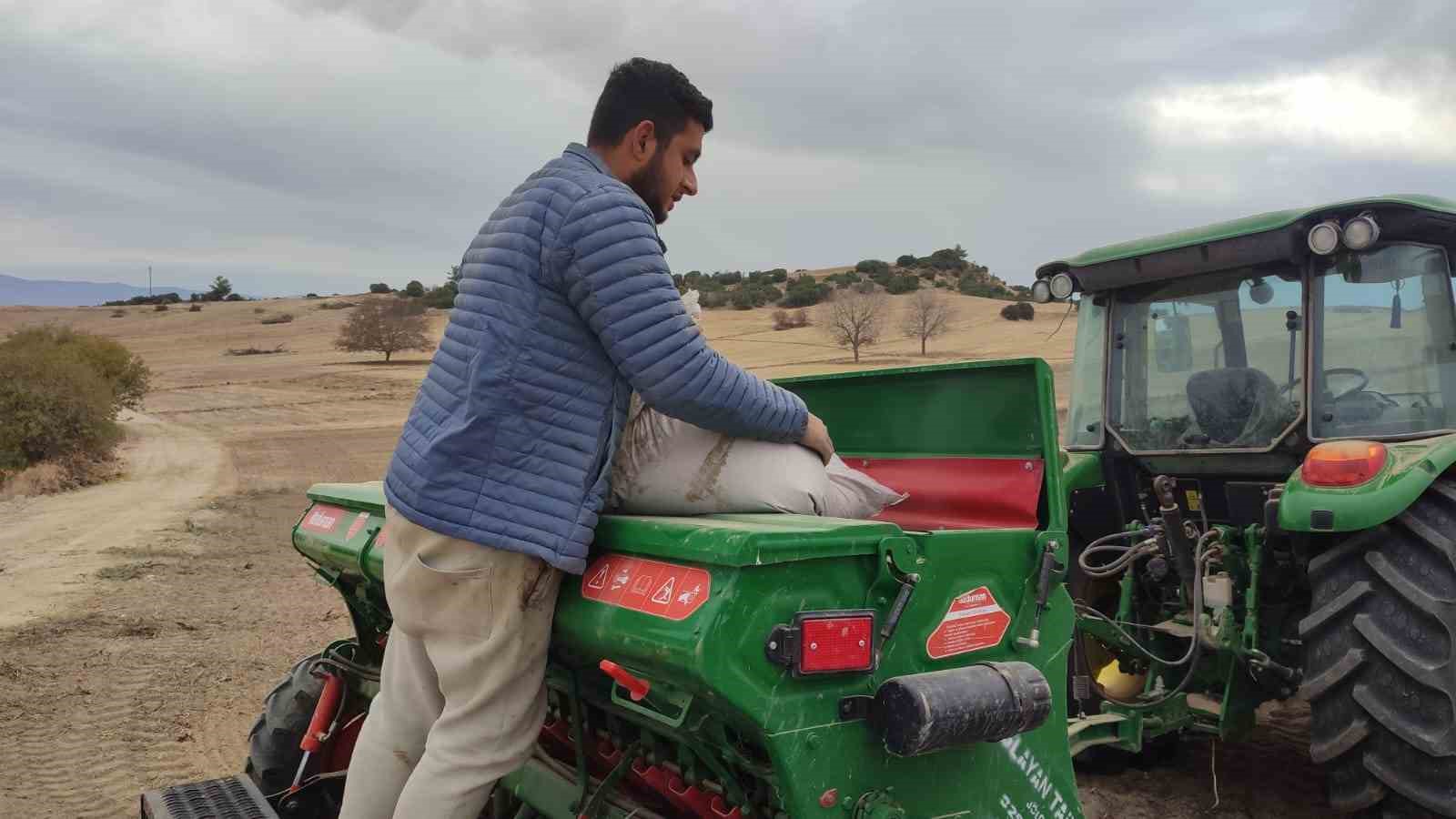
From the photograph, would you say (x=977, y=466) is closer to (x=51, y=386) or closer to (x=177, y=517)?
(x=177, y=517)

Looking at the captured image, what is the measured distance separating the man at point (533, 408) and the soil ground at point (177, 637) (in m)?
1.91

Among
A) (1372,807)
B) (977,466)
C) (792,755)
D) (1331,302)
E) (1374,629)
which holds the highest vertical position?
(1331,302)

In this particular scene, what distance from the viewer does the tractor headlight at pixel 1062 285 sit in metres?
5.03

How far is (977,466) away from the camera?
9.46 feet

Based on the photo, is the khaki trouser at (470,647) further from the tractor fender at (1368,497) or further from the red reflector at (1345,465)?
the red reflector at (1345,465)

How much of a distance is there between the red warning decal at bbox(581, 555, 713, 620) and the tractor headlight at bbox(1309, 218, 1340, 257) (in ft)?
9.79

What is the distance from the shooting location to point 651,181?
7.99 feet

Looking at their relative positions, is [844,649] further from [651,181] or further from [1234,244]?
[1234,244]

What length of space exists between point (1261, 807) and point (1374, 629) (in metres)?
1.17

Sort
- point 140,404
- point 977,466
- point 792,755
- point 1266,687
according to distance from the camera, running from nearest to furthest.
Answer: point 792,755
point 977,466
point 1266,687
point 140,404

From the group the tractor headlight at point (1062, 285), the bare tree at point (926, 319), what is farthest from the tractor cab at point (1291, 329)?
the bare tree at point (926, 319)

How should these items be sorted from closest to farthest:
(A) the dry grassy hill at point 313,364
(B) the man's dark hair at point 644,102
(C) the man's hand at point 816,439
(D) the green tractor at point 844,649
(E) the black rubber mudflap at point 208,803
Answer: (D) the green tractor at point 844,649 < (B) the man's dark hair at point 644,102 < (C) the man's hand at point 816,439 < (E) the black rubber mudflap at point 208,803 < (A) the dry grassy hill at point 313,364

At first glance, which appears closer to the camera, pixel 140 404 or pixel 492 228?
pixel 492 228

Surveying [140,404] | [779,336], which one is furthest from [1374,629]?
[779,336]
